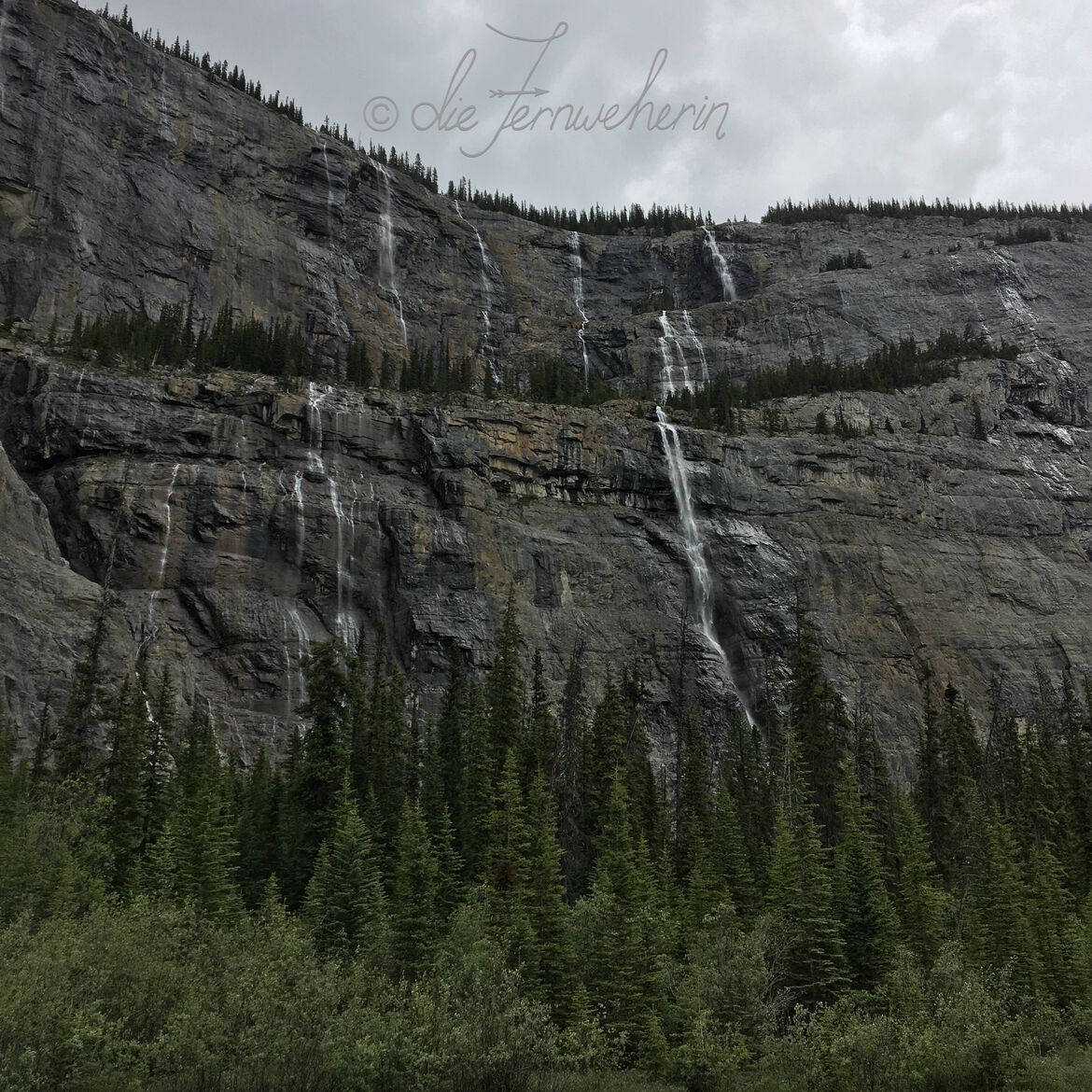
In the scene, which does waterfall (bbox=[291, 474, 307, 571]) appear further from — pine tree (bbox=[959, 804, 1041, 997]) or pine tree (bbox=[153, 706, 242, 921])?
pine tree (bbox=[959, 804, 1041, 997])

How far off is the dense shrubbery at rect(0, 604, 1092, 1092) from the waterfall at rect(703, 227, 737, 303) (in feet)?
294

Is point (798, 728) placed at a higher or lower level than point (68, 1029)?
higher

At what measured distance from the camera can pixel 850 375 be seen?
12181cm

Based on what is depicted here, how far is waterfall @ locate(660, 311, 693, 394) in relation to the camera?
127625 millimetres

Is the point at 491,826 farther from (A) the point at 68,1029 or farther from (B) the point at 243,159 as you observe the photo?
(B) the point at 243,159

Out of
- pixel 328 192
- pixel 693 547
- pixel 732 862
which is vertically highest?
pixel 328 192

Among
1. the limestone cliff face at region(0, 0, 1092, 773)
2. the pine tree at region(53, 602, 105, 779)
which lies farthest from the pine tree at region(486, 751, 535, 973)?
the limestone cliff face at region(0, 0, 1092, 773)

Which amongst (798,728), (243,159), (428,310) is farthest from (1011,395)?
(243,159)

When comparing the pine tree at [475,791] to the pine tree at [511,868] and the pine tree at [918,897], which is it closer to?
the pine tree at [511,868]

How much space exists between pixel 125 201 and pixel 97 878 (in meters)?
84.6

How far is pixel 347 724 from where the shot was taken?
52625 mm

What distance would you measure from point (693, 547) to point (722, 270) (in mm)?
69672

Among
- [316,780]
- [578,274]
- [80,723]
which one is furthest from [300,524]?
[578,274]

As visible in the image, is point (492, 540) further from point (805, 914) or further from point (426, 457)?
point (805, 914)
